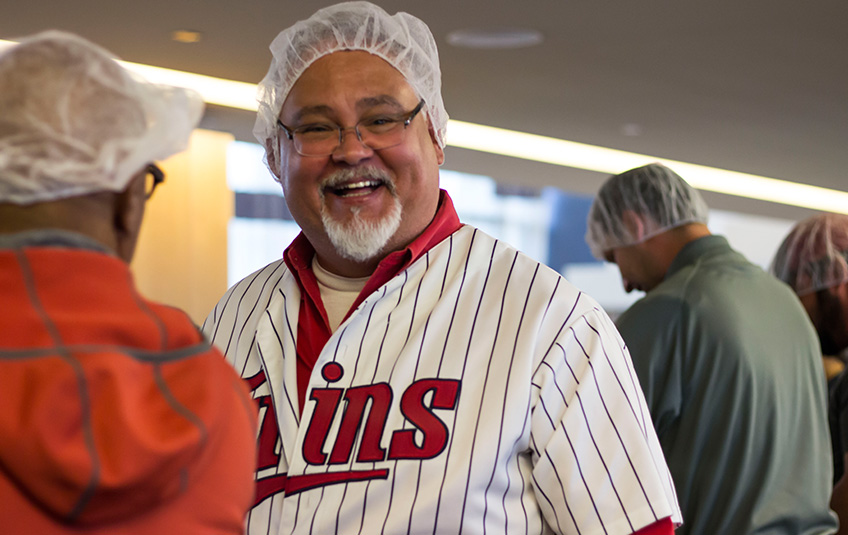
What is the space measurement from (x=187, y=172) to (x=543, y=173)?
2894mm

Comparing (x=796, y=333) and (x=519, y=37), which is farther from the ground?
(x=519, y=37)

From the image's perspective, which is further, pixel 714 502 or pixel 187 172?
pixel 187 172

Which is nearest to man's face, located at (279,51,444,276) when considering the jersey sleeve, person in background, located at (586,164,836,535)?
Answer: the jersey sleeve

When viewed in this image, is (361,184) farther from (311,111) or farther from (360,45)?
(360,45)

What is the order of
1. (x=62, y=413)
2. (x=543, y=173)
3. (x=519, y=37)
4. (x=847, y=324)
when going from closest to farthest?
(x=62, y=413)
(x=847, y=324)
(x=519, y=37)
(x=543, y=173)

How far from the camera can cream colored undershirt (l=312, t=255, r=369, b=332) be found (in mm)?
1605

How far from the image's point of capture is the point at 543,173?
7449 mm

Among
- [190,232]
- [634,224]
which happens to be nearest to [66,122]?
[634,224]

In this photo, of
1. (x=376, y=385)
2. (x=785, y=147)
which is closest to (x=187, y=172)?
(x=785, y=147)

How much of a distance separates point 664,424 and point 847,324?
1.02m

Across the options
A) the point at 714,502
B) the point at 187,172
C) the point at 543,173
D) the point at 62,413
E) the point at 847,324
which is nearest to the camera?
the point at 62,413

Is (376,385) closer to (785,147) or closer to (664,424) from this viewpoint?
(664,424)

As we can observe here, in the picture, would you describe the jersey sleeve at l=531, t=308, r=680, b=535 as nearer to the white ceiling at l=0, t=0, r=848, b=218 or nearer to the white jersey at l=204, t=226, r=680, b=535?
the white jersey at l=204, t=226, r=680, b=535

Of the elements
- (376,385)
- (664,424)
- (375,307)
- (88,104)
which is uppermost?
(88,104)
